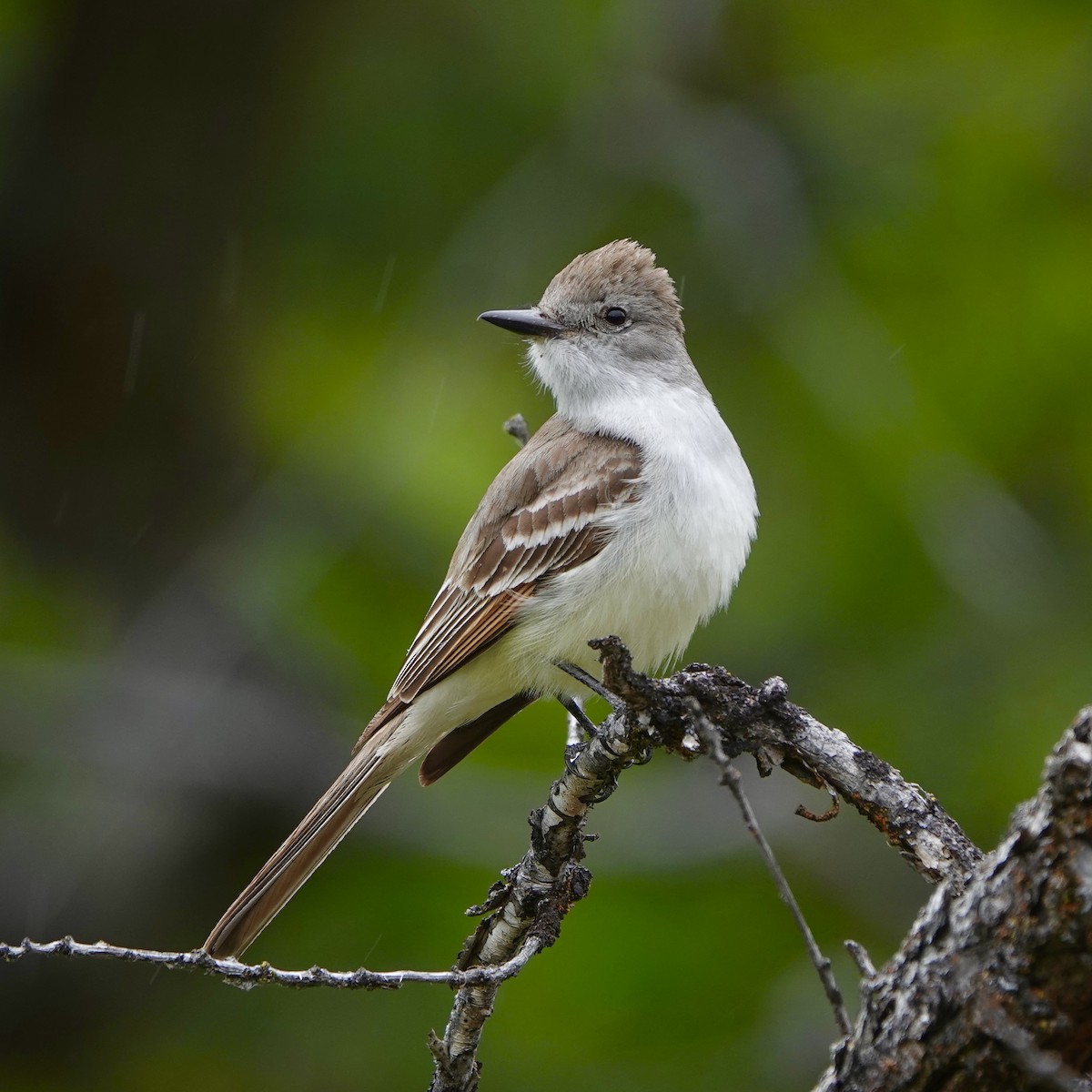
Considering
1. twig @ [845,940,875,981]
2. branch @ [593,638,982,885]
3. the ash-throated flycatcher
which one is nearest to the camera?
twig @ [845,940,875,981]

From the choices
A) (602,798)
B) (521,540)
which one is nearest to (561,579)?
(521,540)

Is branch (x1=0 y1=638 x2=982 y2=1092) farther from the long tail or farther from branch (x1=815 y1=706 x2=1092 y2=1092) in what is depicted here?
the long tail

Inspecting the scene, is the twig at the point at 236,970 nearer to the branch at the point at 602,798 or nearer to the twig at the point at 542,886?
the branch at the point at 602,798

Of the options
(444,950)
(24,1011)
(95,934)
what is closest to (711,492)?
(444,950)

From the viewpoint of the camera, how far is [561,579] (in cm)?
427

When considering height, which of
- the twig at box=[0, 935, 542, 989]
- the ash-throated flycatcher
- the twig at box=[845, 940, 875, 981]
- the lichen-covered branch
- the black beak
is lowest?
the twig at box=[0, 935, 542, 989]

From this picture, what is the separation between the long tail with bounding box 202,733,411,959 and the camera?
391 centimetres

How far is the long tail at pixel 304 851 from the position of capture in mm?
3908

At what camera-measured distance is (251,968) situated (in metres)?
2.70

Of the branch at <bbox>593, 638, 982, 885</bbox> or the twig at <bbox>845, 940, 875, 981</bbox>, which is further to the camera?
the branch at <bbox>593, 638, 982, 885</bbox>

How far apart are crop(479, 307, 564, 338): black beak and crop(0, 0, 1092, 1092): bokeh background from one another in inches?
68.2

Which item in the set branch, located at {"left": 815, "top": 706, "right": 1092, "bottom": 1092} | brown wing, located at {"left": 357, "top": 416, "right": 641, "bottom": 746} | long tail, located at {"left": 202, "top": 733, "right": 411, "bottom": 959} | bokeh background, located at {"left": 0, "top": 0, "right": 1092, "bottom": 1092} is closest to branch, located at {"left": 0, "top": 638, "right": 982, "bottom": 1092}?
branch, located at {"left": 815, "top": 706, "right": 1092, "bottom": 1092}

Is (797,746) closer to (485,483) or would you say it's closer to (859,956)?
(859,956)

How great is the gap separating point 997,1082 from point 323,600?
5.34m
